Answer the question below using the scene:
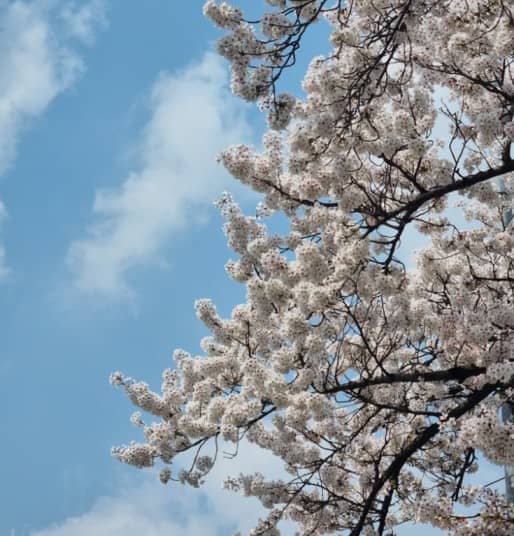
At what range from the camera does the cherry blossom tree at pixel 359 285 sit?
25.5 ft

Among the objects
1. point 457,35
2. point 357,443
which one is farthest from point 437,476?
point 457,35

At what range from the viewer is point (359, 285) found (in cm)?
833

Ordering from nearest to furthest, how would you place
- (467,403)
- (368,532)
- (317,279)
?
1. (317,279)
2. (467,403)
3. (368,532)

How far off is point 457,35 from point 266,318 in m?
3.79

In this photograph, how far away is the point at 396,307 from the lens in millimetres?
8734

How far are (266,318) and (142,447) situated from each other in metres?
2.69

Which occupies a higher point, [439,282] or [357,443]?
[439,282]

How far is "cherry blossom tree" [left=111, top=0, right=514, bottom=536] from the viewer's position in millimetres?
7766

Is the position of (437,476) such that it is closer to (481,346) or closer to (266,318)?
(481,346)

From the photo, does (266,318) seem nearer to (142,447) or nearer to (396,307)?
(396,307)

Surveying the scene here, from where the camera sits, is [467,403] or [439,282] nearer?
[467,403]

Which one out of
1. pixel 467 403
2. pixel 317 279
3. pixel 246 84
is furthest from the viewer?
pixel 467 403

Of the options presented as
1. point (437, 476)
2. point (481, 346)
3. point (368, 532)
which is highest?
point (481, 346)

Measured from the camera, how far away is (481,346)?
8.96m
